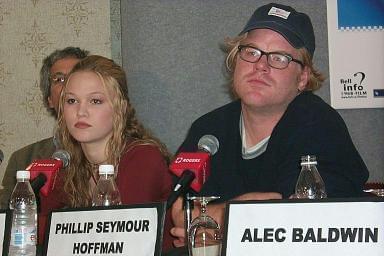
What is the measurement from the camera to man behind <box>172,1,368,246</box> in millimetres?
1989

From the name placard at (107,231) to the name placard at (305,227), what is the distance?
0.18 meters

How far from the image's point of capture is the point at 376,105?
9.96 feet

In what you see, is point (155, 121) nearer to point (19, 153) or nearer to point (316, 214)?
point (19, 153)

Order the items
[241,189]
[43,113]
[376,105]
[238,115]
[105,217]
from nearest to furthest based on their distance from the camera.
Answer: [105,217], [241,189], [238,115], [376,105], [43,113]

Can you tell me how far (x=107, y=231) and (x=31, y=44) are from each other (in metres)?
2.01

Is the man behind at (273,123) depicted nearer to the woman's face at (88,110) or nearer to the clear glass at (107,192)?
the clear glass at (107,192)

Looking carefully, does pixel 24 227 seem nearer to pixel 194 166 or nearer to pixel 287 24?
pixel 194 166

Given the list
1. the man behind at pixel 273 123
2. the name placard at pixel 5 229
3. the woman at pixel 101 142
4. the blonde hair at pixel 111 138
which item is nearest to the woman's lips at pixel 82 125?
the woman at pixel 101 142

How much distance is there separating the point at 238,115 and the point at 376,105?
3.36 ft

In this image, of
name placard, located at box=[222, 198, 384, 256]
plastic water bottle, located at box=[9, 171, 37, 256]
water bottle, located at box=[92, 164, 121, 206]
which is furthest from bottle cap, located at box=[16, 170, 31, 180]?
name placard, located at box=[222, 198, 384, 256]

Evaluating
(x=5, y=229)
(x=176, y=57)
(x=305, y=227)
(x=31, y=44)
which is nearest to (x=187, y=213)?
(x=5, y=229)

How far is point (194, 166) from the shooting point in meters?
1.61

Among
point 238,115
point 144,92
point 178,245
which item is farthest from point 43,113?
point 178,245

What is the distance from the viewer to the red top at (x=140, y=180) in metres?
2.22
